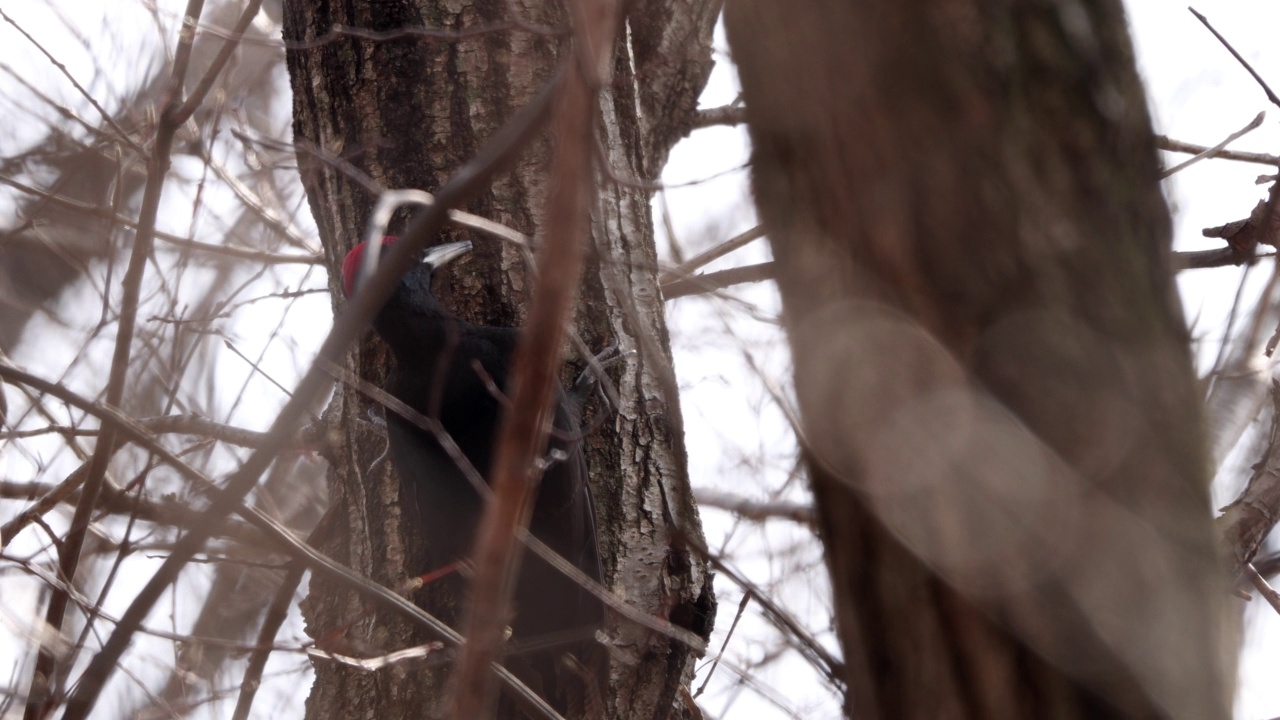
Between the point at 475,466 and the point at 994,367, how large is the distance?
230 centimetres

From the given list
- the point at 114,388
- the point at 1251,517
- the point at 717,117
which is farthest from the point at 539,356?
the point at 717,117

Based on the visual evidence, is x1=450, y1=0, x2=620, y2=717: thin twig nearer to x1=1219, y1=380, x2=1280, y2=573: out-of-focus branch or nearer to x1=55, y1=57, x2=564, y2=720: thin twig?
x1=55, y1=57, x2=564, y2=720: thin twig

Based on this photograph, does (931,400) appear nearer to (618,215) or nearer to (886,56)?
(886,56)

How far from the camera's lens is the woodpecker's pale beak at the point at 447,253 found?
307cm

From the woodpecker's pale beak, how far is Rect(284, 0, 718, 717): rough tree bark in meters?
0.04

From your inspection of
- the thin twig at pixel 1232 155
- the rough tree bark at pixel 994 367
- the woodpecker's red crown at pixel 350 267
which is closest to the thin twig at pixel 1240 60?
the thin twig at pixel 1232 155

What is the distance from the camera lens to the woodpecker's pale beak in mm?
3074

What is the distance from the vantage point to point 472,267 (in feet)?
10.2

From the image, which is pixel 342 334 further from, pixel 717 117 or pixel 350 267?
pixel 717 117

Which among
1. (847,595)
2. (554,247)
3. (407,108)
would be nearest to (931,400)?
(847,595)

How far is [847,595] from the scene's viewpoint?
123cm

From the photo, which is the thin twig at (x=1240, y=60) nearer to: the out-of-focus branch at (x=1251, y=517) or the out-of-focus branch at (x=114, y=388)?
the out-of-focus branch at (x=1251, y=517)

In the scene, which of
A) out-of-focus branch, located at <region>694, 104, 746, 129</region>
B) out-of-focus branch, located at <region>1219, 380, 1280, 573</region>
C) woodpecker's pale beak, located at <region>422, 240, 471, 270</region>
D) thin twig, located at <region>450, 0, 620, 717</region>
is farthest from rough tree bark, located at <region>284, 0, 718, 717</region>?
thin twig, located at <region>450, 0, 620, 717</region>

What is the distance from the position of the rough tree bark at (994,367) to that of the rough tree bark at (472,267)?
1.43 metres
